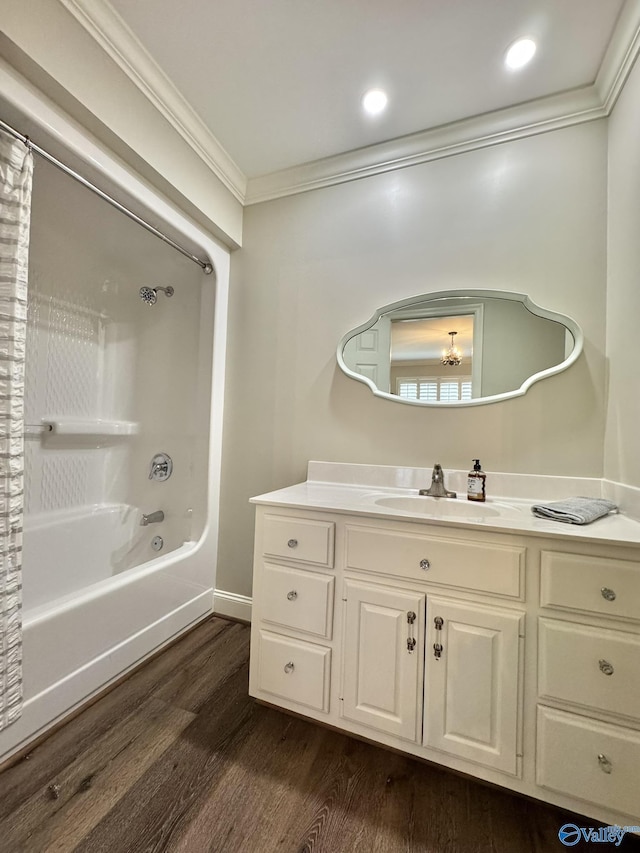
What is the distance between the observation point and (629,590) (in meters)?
0.98

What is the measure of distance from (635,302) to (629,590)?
38.0 inches

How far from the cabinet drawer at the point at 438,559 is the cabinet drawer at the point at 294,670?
37 cm

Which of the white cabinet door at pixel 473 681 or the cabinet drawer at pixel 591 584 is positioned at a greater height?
the cabinet drawer at pixel 591 584

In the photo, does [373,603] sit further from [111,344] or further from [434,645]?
[111,344]

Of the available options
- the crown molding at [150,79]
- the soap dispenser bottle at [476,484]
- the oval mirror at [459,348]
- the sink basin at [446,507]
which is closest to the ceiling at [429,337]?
the oval mirror at [459,348]

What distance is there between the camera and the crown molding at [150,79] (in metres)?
1.26

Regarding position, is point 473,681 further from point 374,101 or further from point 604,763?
point 374,101

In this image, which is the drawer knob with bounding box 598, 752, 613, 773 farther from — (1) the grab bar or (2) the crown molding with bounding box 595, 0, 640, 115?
(1) the grab bar

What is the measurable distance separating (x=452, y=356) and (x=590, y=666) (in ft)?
4.07

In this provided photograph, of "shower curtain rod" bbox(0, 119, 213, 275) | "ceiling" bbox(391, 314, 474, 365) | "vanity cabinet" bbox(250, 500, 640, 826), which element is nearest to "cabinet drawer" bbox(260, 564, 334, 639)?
"vanity cabinet" bbox(250, 500, 640, 826)

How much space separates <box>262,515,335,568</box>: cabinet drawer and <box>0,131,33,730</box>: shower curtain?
81 centimetres

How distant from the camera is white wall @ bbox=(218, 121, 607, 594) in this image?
154 centimetres

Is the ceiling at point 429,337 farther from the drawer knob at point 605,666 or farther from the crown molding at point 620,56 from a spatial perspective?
the drawer knob at point 605,666

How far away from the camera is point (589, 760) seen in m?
1.00
